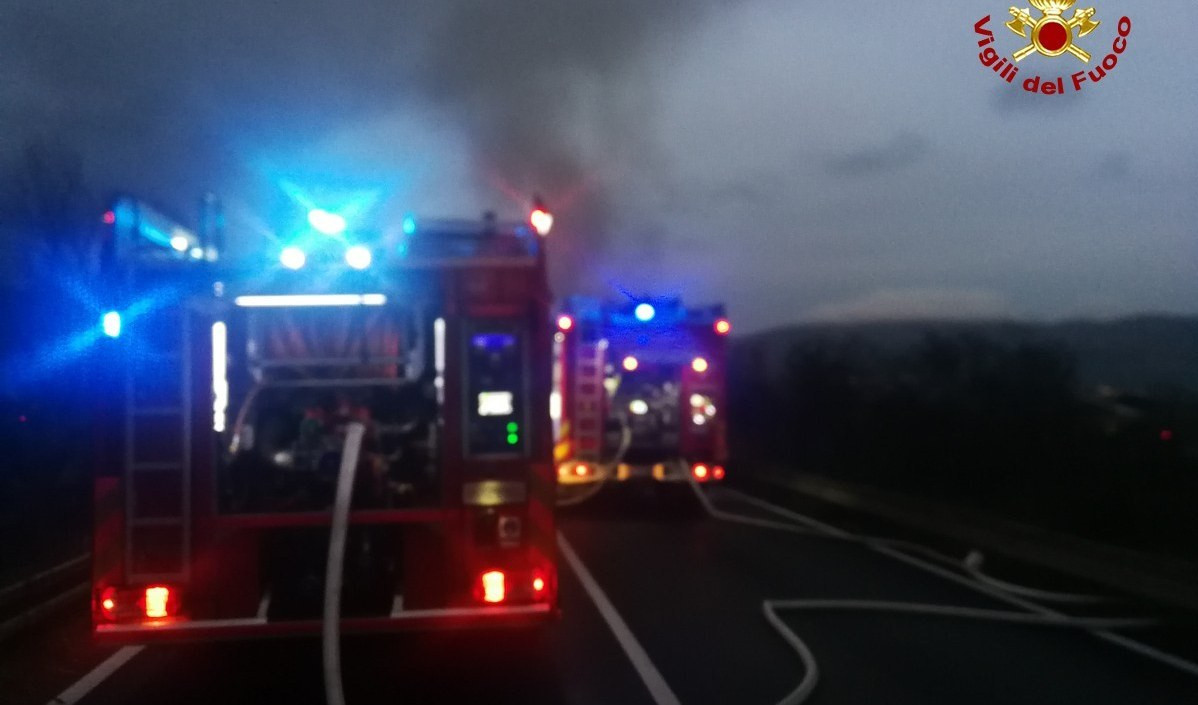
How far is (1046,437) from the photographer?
2172 cm

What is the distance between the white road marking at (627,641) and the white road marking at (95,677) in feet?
11.5

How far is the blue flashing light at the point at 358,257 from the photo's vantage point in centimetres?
774

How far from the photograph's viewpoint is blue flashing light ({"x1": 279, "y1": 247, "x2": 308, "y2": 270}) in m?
7.80

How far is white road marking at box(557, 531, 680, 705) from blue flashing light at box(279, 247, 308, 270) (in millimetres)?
3413

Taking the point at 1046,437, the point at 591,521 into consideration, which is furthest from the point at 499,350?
the point at 1046,437

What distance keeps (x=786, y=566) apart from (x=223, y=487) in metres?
7.31

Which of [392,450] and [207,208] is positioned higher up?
[207,208]

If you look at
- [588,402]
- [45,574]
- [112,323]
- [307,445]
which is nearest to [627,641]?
[307,445]

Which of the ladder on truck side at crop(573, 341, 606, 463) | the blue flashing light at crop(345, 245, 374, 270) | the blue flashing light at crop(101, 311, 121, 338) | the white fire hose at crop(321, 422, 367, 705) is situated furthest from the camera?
the ladder on truck side at crop(573, 341, 606, 463)

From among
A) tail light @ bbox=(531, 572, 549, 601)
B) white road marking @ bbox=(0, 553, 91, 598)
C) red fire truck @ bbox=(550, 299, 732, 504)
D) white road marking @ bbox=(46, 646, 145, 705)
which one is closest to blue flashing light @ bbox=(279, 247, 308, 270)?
tail light @ bbox=(531, 572, 549, 601)

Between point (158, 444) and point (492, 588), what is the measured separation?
6.98 feet

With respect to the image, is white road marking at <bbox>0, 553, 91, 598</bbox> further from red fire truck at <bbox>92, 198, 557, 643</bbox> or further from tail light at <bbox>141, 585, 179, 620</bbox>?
tail light at <bbox>141, 585, 179, 620</bbox>

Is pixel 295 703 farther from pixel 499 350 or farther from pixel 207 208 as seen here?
pixel 207 208

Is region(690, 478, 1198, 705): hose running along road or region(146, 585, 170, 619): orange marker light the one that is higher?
region(146, 585, 170, 619): orange marker light
